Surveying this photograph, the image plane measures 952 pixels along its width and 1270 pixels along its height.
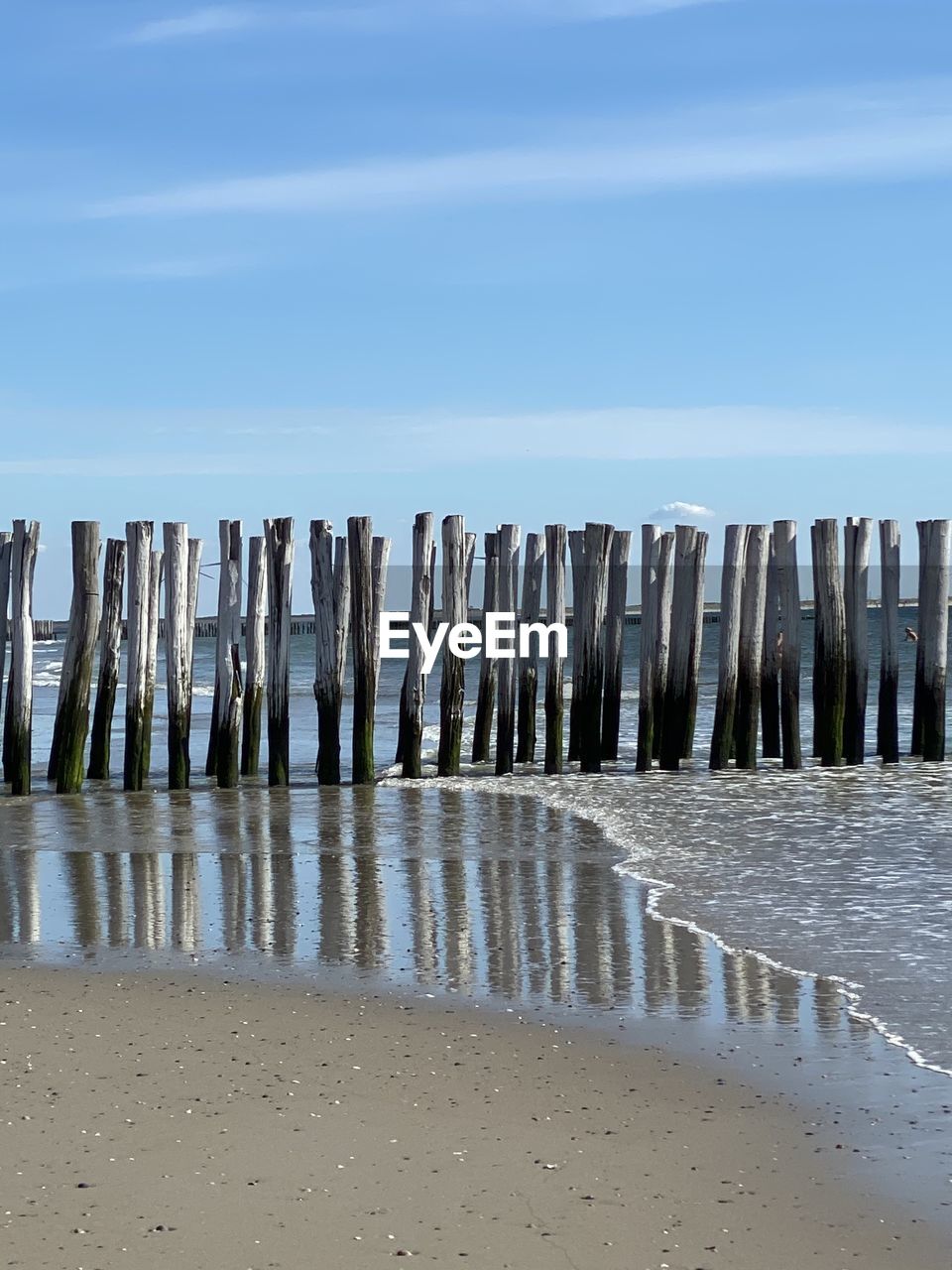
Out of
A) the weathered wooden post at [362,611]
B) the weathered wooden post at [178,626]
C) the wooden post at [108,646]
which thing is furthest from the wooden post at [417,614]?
the wooden post at [108,646]

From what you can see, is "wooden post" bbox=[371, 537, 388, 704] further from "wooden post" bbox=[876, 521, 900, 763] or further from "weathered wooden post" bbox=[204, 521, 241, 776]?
"wooden post" bbox=[876, 521, 900, 763]

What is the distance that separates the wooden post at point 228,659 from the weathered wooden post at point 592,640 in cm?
316

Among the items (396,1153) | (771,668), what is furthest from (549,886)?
(771,668)

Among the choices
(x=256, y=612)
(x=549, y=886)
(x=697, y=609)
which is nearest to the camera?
(x=549, y=886)

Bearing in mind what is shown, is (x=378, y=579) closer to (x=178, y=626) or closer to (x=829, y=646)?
(x=178, y=626)

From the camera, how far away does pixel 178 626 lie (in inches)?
523

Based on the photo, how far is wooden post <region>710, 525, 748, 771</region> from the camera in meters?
14.3

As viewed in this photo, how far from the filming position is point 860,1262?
3.79 m

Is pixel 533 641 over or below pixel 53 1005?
over

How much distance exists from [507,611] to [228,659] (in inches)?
107

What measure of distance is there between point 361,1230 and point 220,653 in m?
9.76

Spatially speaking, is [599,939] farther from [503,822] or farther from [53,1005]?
[503,822]

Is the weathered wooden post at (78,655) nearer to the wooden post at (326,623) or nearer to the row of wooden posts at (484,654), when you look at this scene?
the row of wooden posts at (484,654)

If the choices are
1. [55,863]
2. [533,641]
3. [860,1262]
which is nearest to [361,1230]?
[860,1262]
